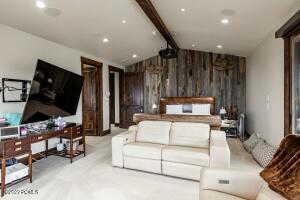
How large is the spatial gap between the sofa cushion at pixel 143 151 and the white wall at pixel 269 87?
2.13 meters

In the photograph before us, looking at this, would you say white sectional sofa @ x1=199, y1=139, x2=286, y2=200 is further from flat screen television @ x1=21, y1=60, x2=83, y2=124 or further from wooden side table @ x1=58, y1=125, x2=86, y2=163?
flat screen television @ x1=21, y1=60, x2=83, y2=124

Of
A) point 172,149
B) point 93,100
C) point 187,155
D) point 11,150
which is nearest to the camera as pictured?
point 11,150

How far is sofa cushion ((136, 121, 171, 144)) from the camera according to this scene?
3.62 m

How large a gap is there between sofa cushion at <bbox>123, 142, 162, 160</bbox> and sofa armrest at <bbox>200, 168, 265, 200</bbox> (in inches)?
53.6

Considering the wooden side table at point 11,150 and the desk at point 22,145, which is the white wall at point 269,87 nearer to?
the desk at point 22,145

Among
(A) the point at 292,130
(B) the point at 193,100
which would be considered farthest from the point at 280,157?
(B) the point at 193,100

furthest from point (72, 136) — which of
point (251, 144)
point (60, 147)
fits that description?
point (251, 144)

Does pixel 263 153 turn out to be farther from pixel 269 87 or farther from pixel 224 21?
pixel 224 21

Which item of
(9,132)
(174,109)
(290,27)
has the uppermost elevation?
(290,27)

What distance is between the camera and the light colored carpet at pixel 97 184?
8.22ft

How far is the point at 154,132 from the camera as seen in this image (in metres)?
3.72

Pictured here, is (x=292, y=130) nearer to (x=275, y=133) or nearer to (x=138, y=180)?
(x=275, y=133)

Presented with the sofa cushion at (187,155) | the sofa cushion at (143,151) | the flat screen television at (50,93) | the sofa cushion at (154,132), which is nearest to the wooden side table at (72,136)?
the flat screen television at (50,93)

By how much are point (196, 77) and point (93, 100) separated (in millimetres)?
3711
